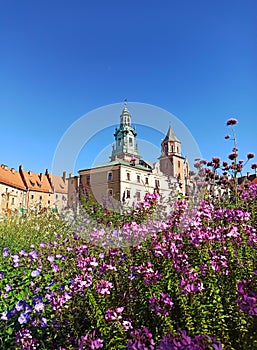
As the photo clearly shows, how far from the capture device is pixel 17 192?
34.1 meters

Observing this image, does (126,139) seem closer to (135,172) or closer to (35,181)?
(135,172)

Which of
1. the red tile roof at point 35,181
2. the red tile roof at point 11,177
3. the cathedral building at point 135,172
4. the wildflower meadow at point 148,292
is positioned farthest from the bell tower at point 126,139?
the red tile roof at point 35,181

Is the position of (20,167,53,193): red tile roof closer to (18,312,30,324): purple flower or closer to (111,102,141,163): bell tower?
(111,102,141,163): bell tower

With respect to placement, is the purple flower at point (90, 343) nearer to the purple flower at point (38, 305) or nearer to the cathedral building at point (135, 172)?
the purple flower at point (38, 305)

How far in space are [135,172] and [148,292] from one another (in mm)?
4230

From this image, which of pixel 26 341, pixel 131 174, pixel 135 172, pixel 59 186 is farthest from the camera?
pixel 59 186

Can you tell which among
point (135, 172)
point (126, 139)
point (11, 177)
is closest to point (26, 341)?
point (126, 139)

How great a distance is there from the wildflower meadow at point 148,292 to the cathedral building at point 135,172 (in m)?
2.02

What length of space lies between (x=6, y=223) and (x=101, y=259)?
4819mm

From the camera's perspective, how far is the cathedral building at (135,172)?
201 inches

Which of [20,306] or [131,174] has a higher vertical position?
[131,174]

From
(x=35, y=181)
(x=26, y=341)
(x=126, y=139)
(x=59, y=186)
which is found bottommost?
(x=26, y=341)

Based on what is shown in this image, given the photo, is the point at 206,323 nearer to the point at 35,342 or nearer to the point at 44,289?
the point at 35,342

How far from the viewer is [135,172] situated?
5.91 meters
